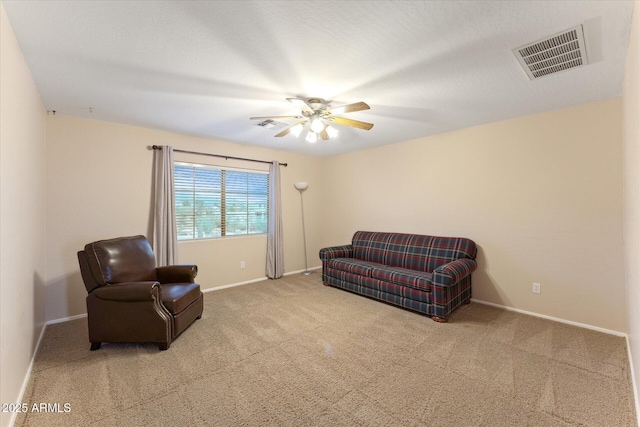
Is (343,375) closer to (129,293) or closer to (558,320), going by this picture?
(129,293)

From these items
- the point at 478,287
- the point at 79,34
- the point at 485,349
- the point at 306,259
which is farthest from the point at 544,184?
the point at 79,34

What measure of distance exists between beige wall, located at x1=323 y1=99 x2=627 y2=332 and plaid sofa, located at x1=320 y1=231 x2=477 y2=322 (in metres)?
0.31

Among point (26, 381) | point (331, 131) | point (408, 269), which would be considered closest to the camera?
point (26, 381)

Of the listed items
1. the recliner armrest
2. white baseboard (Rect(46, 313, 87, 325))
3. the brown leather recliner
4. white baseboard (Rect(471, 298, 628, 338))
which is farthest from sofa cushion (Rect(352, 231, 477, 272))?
white baseboard (Rect(46, 313, 87, 325))

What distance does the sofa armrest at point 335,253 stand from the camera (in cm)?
443

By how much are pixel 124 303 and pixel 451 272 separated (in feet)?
11.0

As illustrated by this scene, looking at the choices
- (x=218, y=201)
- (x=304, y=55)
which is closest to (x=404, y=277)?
(x=304, y=55)

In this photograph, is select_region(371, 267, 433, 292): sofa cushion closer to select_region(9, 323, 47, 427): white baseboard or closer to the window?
the window

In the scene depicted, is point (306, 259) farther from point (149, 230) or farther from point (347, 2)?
point (347, 2)

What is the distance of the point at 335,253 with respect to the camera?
4.51 m

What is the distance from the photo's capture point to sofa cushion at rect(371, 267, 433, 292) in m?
3.12

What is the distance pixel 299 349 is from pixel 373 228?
2893mm

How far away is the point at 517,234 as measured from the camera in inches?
128

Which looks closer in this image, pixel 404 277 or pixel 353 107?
pixel 353 107
